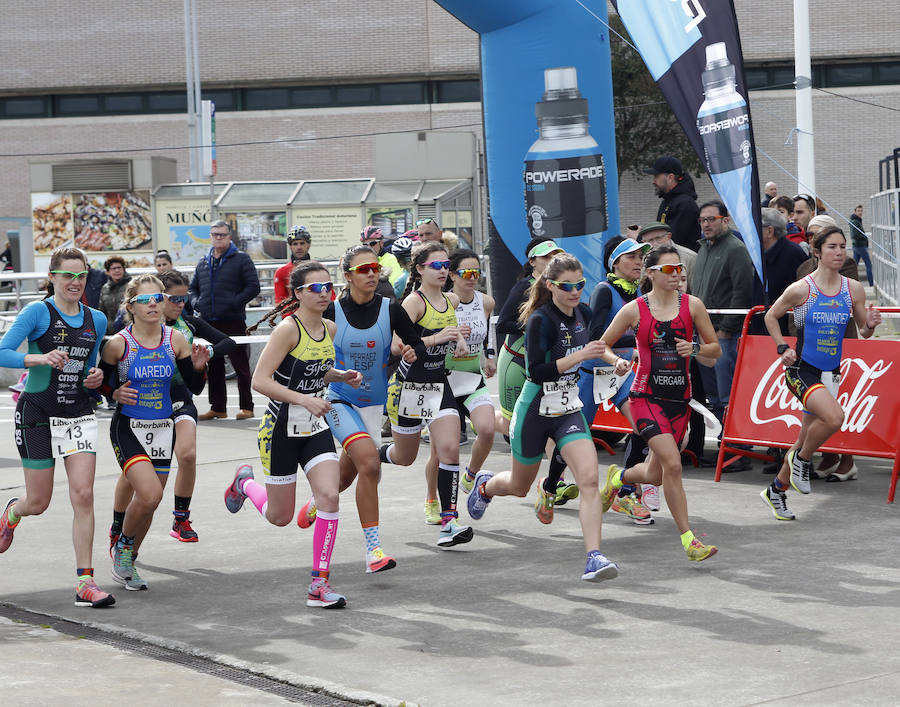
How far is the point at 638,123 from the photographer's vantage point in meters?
43.7

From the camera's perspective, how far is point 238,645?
5.89 meters

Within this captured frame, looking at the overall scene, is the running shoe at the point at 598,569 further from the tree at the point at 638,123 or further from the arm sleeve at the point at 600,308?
the tree at the point at 638,123

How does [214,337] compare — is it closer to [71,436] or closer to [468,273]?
[468,273]

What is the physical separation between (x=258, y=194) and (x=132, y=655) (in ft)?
71.0

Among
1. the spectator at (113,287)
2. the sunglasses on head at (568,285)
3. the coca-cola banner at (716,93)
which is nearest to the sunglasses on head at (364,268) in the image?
the sunglasses on head at (568,285)

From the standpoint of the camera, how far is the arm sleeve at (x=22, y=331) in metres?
6.65

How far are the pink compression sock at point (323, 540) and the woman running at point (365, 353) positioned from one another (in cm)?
48

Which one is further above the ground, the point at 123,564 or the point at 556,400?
the point at 556,400

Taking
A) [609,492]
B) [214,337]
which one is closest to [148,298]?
[214,337]

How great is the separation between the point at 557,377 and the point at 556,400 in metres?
0.13

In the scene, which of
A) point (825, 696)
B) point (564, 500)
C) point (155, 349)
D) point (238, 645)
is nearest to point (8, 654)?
point (238, 645)

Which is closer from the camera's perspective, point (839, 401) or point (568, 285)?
point (568, 285)

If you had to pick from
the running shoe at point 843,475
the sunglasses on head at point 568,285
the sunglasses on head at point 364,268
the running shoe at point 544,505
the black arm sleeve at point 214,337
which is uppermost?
the sunglasses on head at point 364,268

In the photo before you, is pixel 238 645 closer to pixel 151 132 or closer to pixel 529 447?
pixel 529 447
